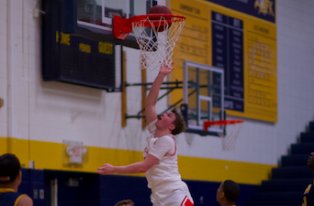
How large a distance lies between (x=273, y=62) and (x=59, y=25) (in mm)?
6665

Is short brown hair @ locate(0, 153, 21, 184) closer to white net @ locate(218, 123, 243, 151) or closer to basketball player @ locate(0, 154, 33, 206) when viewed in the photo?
basketball player @ locate(0, 154, 33, 206)

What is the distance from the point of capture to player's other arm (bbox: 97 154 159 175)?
455 centimetres

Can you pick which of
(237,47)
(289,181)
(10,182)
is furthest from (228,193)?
(289,181)

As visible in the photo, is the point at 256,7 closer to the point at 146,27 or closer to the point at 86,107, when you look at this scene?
the point at 86,107

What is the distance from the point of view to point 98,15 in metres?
7.29

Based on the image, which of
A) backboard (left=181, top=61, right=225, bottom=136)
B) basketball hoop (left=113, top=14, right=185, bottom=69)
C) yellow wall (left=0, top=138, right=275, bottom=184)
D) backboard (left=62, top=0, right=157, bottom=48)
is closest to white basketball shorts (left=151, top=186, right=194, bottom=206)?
basketball hoop (left=113, top=14, right=185, bottom=69)

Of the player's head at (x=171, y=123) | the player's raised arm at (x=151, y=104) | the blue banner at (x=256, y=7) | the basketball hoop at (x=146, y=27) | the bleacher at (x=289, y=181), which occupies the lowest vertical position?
the bleacher at (x=289, y=181)

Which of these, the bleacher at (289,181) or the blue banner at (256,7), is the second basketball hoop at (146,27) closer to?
the blue banner at (256,7)

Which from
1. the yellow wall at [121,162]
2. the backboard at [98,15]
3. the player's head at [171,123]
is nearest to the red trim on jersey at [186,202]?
the player's head at [171,123]

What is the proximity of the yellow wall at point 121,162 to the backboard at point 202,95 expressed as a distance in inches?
47.7

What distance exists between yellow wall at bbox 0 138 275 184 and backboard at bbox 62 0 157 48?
7.96ft

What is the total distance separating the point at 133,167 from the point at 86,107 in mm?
5151

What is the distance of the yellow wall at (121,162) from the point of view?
28.1ft

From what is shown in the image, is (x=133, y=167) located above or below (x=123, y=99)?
below
